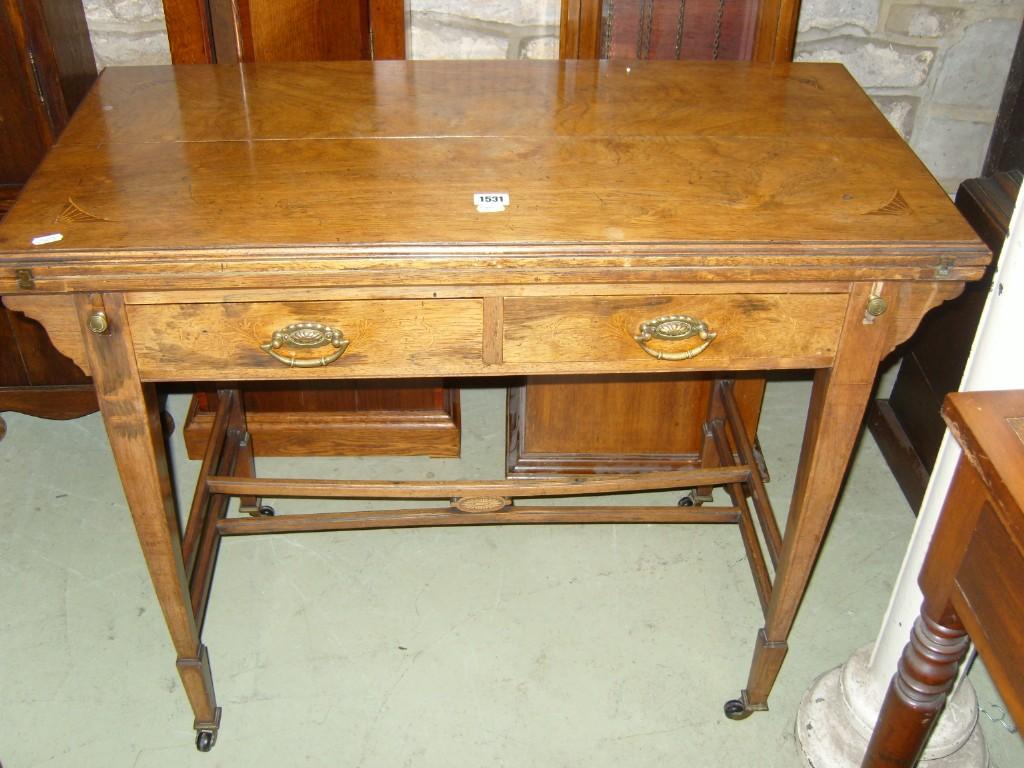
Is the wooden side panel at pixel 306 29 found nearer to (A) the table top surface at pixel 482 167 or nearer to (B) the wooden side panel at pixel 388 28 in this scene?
(B) the wooden side panel at pixel 388 28

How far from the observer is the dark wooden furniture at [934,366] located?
7.32 ft

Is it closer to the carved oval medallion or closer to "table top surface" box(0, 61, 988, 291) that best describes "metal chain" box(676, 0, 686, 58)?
"table top surface" box(0, 61, 988, 291)

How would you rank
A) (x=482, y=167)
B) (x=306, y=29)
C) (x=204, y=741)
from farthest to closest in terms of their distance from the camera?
1. (x=306, y=29)
2. (x=204, y=741)
3. (x=482, y=167)

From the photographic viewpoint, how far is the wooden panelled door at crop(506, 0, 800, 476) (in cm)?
239

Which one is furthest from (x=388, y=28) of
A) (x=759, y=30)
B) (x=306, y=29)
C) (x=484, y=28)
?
(x=759, y=30)

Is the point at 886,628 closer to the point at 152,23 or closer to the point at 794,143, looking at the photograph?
the point at 794,143

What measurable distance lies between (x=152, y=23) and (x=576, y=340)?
5.07 feet

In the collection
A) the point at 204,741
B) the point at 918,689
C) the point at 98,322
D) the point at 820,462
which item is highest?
the point at 98,322

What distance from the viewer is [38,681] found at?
220 centimetres

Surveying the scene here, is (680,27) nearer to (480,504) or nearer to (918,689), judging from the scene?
(480,504)

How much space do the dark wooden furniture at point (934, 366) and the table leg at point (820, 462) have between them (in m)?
0.68

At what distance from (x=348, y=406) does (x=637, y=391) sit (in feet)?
2.45

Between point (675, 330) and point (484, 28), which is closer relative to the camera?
point (675, 330)

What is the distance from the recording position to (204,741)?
2.08m
